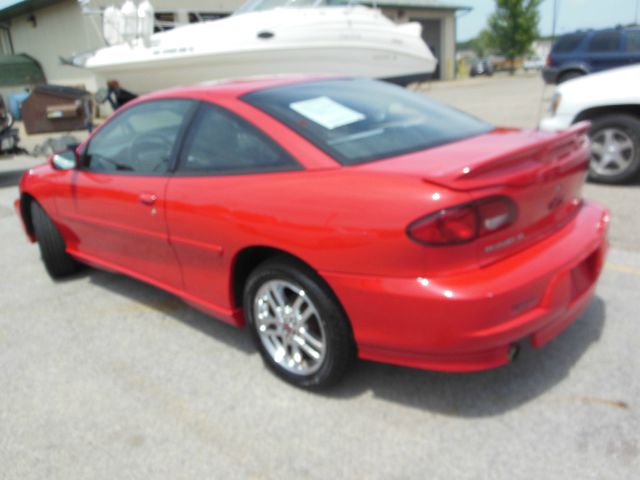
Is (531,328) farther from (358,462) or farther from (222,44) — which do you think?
(222,44)

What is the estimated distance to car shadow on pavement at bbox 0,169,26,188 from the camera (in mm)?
9398

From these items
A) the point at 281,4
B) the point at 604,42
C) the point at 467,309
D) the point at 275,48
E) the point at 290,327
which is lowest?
the point at 604,42

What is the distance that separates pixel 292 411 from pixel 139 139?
6.42 ft

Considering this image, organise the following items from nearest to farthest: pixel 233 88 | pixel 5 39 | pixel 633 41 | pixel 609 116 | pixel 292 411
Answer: pixel 292 411, pixel 233 88, pixel 609 116, pixel 633 41, pixel 5 39

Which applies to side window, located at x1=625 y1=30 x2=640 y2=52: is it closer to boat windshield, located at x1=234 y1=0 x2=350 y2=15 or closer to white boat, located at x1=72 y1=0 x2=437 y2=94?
white boat, located at x1=72 y1=0 x2=437 y2=94

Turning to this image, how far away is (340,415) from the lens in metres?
2.60

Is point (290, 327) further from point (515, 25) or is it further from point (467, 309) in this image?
point (515, 25)

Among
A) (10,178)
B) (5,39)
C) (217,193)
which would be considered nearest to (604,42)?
(10,178)

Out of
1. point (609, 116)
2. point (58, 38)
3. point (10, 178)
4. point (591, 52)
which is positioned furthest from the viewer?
point (58, 38)

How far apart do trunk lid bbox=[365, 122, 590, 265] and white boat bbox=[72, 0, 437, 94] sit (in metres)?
9.26

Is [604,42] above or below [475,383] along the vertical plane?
above

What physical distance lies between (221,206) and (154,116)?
108 cm

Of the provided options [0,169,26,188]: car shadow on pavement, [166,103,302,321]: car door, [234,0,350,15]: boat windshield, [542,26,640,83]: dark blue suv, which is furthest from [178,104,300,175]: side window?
[542,26,640,83]: dark blue suv

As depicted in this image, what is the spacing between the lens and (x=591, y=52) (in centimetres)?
1544
